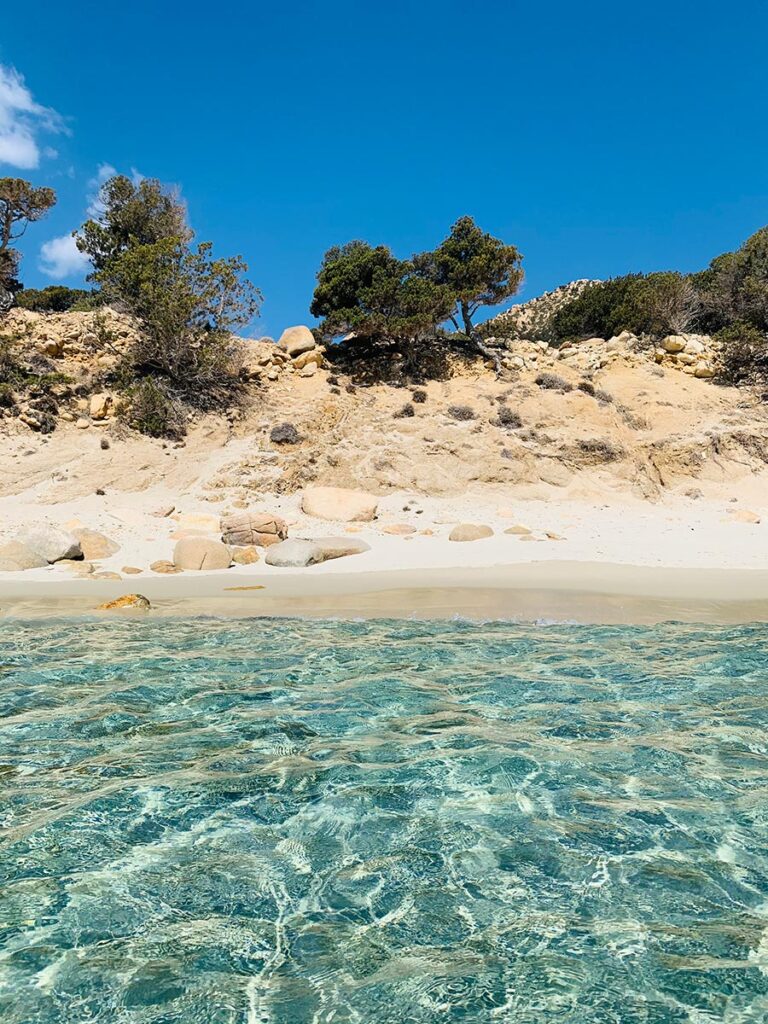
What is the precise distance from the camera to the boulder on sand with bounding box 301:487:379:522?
64.1 feet

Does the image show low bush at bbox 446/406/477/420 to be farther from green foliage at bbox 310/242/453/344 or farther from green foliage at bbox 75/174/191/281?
green foliage at bbox 75/174/191/281

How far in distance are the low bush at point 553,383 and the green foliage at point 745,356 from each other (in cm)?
779

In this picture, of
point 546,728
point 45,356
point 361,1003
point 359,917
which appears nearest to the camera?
point 361,1003

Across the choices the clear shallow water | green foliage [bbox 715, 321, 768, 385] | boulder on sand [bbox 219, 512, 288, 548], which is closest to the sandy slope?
boulder on sand [bbox 219, 512, 288, 548]

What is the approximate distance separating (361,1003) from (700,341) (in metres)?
35.9

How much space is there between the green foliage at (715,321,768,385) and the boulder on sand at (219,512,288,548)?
2397 centimetres

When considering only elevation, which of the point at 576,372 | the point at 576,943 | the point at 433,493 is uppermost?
the point at 576,372

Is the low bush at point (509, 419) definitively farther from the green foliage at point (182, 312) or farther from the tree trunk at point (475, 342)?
the green foliage at point (182, 312)

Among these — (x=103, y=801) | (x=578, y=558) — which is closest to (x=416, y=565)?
(x=578, y=558)

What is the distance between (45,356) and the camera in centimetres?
2803

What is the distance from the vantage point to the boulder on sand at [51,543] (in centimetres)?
1521

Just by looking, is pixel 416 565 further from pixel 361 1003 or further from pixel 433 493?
pixel 361 1003

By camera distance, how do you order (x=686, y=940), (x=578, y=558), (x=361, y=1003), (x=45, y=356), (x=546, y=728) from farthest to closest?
(x=45, y=356) < (x=578, y=558) < (x=546, y=728) < (x=686, y=940) < (x=361, y=1003)

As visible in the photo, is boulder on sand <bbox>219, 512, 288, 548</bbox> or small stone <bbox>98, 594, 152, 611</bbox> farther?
boulder on sand <bbox>219, 512, 288, 548</bbox>
